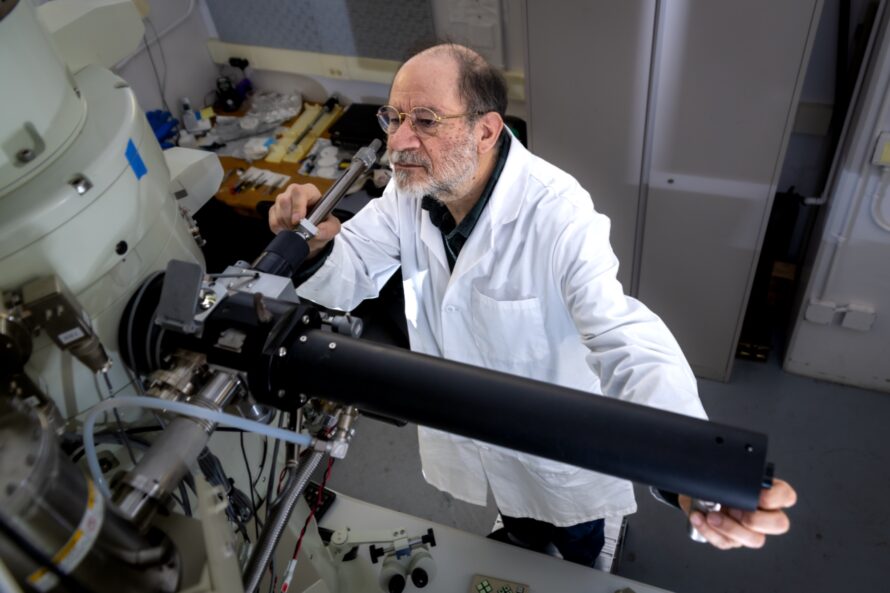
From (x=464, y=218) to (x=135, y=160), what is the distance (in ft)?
2.58

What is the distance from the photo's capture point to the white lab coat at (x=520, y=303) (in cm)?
112

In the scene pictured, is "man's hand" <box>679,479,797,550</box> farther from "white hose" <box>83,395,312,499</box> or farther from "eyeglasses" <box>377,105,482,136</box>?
"eyeglasses" <box>377,105,482,136</box>

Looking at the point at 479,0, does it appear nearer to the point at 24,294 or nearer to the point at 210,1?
the point at 210,1

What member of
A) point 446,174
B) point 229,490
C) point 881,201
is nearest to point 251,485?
point 229,490

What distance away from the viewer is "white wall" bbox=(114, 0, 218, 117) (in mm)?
2842

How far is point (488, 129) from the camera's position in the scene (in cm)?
A: 138

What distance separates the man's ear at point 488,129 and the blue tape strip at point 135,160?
767mm

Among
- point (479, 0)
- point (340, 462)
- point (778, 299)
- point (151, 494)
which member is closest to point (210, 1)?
point (479, 0)

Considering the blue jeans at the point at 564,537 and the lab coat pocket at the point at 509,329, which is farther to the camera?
the blue jeans at the point at 564,537

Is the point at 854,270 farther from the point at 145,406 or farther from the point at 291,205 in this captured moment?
the point at 145,406

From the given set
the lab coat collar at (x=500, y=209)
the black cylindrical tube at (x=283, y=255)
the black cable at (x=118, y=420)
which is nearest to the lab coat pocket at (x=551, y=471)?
the lab coat collar at (x=500, y=209)

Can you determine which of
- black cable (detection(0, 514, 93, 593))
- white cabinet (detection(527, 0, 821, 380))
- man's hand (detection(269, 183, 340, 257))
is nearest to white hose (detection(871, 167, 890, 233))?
white cabinet (detection(527, 0, 821, 380))

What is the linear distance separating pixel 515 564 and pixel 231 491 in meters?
0.65

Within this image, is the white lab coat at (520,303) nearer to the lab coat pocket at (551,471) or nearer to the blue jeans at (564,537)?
the lab coat pocket at (551,471)
